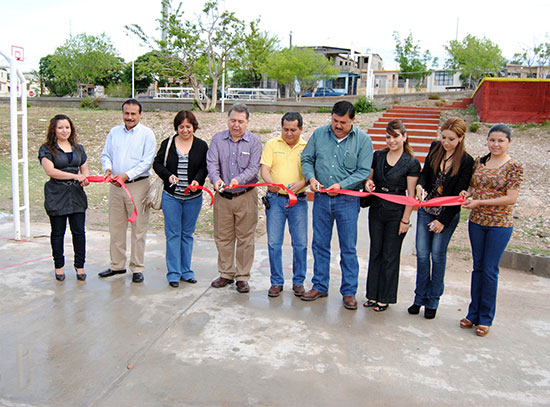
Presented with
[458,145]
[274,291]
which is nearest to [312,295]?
[274,291]

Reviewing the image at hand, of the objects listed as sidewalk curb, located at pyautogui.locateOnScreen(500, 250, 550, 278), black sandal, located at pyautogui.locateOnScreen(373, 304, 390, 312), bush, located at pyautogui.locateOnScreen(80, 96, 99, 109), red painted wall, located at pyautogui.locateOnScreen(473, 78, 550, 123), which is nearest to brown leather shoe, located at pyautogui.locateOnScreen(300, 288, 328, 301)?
black sandal, located at pyautogui.locateOnScreen(373, 304, 390, 312)

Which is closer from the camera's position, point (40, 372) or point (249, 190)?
point (40, 372)

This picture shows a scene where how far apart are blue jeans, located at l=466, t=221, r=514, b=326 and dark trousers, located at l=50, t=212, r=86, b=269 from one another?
380 cm

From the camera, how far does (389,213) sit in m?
4.18

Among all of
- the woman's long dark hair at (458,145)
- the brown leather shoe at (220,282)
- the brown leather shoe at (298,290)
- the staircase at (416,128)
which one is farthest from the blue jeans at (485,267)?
the staircase at (416,128)

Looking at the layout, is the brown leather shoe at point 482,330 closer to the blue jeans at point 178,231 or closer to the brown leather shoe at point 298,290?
the brown leather shoe at point 298,290

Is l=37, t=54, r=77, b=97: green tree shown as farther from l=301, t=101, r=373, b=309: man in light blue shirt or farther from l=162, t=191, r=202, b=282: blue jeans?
l=301, t=101, r=373, b=309: man in light blue shirt

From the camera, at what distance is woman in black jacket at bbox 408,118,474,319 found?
3943 millimetres

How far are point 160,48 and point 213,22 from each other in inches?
98.6

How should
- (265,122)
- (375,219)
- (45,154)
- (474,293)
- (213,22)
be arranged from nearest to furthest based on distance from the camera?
1. (474,293)
2. (375,219)
3. (45,154)
4. (265,122)
5. (213,22)

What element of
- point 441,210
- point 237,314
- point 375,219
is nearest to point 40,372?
point 237,314

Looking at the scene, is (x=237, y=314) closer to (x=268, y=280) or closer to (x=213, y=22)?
(x=268, y=280)

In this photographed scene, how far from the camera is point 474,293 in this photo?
3982 millimetres

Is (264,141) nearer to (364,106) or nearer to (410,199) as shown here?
(364,106)
